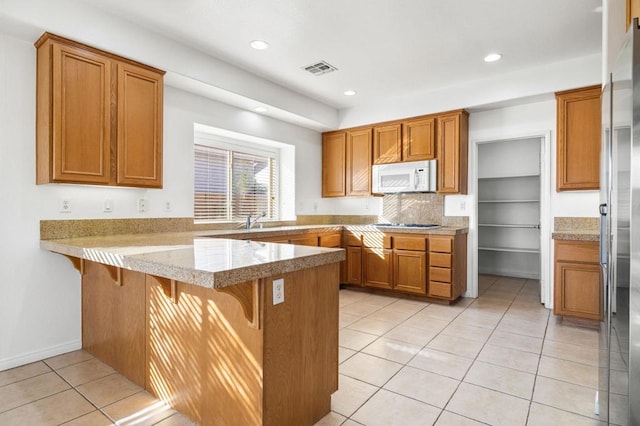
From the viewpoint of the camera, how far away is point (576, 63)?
3562mm

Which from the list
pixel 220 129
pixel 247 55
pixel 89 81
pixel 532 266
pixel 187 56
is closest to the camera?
pixel 89 81

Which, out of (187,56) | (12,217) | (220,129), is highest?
(187,56)

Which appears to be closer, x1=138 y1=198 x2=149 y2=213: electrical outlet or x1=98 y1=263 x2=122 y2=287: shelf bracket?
x1=98 y1=263 x2=122 y2=287: shelf bracket

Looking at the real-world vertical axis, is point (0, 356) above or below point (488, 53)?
below

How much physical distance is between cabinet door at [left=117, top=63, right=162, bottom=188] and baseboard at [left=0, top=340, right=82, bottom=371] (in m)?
1.35

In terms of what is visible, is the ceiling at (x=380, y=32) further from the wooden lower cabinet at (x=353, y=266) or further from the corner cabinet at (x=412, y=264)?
the wooden lower cabinet at (x=353, y=266)

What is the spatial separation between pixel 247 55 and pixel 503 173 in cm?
440

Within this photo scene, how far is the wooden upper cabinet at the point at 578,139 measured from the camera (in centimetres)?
351

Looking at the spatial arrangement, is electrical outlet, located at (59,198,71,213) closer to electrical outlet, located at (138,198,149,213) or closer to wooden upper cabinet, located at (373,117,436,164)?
electrical outlet, located at (138,198,149,213)

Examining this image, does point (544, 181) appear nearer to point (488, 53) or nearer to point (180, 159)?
point (488, 53)

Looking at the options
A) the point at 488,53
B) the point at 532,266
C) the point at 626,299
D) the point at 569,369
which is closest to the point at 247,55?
the point at 488,53

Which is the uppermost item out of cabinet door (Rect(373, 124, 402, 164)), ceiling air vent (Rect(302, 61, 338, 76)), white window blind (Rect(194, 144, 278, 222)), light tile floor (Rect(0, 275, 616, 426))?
ceiling air vent (Rect(302, 61, 338, 76))

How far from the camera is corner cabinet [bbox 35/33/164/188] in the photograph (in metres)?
2.45

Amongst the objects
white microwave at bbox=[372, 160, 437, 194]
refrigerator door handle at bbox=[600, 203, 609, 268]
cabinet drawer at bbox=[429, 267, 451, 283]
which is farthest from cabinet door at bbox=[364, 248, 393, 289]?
refrigerator door handle at bbox=[600, 203, 609, 268]
